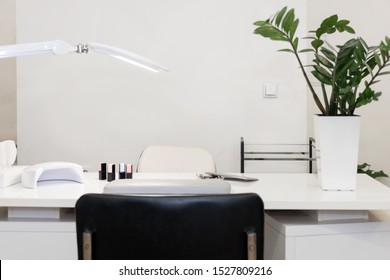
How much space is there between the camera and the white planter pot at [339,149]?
4.94 ft

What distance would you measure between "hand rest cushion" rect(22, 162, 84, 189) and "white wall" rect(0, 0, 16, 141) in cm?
207

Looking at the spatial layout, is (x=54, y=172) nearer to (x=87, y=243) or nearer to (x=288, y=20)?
(x=87, y=243)

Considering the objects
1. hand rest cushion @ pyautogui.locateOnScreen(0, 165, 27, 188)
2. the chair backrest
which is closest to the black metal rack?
the chair backrest

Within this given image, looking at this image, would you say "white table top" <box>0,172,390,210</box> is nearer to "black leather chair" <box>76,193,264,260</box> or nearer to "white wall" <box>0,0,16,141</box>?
"black leather chair" <box>76,193,264,260</box>

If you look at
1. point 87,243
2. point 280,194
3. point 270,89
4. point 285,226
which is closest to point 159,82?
point 270,89

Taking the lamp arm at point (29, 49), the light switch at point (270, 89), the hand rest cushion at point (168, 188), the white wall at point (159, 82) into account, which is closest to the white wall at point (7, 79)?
the white wall at point (159, 82)

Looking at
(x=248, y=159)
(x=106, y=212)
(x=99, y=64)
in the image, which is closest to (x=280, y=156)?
(x=248, y=159)

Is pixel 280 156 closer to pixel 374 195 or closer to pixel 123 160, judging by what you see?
pixel 123 160

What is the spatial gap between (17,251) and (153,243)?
2.06 ft

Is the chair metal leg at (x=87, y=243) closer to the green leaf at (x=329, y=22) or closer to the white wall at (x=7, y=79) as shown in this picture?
the green leaf at (x=329, y=22)

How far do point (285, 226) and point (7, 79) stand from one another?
2886 millimetres

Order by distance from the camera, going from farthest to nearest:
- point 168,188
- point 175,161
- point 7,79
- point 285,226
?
point 7,79 → point 175,161 → point 285,226 → point 168,188

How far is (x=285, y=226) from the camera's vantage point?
4.32ft
